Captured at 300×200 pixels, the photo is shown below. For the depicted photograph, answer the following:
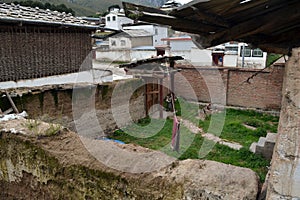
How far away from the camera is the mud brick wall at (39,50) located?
6.73 metres

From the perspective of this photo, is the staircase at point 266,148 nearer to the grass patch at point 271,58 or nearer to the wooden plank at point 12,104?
the grass patch at point 271,58

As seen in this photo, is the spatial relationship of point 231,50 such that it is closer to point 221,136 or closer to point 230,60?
point 230,60

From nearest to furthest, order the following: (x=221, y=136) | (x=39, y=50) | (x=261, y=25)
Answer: (x=261, y=25) → (x=39, y=50) → (x=221, y=136)

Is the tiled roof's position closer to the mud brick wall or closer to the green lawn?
the mud brick wall

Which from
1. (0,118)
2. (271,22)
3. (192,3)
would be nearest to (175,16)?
(192,3)

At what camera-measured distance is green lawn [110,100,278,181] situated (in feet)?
22.2

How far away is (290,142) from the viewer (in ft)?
4.92

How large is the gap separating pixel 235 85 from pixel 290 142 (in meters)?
11.3

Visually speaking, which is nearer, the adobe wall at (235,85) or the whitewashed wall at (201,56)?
the adobe wall at (235,85)

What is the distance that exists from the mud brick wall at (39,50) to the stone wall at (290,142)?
23.1ft

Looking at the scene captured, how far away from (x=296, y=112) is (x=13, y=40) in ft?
23.7

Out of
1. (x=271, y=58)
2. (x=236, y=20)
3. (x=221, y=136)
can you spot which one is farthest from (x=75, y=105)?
(x=236, y=20)

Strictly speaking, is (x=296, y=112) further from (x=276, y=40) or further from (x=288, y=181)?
(x=276, y=40)

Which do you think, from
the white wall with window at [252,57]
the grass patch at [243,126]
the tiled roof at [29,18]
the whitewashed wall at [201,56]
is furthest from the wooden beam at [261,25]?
the whitewashed wall at [201,56]
